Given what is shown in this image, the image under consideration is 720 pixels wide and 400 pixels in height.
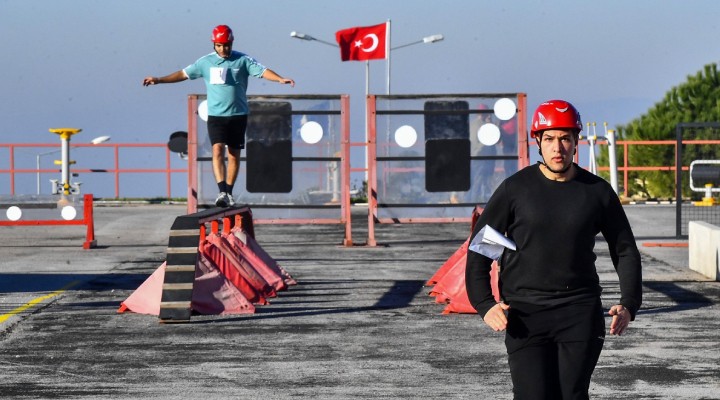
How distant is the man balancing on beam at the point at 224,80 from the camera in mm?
15125

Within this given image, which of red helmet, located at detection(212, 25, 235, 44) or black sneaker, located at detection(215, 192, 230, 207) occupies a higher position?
red helmet, located at detection(212, 25, 235, 44)

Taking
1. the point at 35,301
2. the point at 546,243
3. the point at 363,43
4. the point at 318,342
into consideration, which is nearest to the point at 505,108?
the point at 35,301

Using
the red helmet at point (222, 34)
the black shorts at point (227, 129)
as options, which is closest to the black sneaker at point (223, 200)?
the black shorts at point (227, 129)

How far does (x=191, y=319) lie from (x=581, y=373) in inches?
268

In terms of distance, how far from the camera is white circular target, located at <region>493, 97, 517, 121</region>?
827 inches

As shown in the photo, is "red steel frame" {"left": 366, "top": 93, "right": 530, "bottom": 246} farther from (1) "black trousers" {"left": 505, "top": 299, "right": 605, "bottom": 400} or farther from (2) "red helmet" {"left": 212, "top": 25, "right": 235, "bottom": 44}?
(1) "black trousers" {"left": 505, "top": 299, "right": 605, "bottom": 400}

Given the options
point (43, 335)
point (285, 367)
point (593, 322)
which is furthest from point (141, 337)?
point (593, 322)

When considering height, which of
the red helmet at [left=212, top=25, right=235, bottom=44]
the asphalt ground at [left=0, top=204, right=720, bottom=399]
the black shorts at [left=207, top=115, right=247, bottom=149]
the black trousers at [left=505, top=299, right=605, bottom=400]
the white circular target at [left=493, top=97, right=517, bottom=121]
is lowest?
the asphalt ground at [left=0, top=204, right=720, bottom=399]

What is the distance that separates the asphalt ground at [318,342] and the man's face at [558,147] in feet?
9.30

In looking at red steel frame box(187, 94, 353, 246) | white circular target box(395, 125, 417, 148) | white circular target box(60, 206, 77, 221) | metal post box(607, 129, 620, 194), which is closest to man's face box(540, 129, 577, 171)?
red steel frame box(187, 94, 353, 246)

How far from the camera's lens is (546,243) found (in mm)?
5629

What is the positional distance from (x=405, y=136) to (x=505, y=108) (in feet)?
5.55

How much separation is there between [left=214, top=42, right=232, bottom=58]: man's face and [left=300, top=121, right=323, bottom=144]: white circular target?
19.4ft

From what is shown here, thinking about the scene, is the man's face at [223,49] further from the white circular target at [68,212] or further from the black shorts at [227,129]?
the white circular target at [68,212]
